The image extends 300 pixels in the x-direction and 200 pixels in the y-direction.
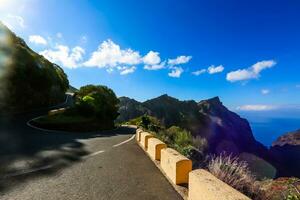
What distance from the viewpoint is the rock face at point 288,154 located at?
103 metres

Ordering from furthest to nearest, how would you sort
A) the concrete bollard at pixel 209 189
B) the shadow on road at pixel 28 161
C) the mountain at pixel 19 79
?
the mountain at pixel 19 79, the shadow on road at pixel 28 161, the concrete bollard at pixel 209 189

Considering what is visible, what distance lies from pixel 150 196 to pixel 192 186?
45.8 inches

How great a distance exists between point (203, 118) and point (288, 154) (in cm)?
4427

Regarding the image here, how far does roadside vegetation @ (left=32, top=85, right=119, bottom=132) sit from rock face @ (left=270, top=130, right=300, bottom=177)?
79.9 m

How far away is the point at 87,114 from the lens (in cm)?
3316

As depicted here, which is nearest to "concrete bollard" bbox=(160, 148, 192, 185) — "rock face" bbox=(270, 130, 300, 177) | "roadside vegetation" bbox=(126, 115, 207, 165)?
"roadside vegetation" bbox=(126, 115, 207, 165)

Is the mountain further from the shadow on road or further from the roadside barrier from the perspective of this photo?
the roadside barrier

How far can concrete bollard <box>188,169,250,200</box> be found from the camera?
386 cm

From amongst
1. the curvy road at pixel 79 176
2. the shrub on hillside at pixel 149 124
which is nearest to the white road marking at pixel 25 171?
the curvy road at pixel 79 176

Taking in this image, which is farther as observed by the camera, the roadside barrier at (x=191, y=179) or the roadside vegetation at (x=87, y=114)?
the roadside vegetation at (x=87, y=114)

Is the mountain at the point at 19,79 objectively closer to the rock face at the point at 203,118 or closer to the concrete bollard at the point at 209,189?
the concrete bollard at the point at 209,189

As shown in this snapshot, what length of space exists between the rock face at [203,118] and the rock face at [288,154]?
6.83 m

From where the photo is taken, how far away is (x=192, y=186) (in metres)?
5.13

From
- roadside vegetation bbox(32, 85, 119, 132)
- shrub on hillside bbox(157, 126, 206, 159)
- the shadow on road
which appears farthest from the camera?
roadside vegetation bbox(32, 85, 119, 132)
